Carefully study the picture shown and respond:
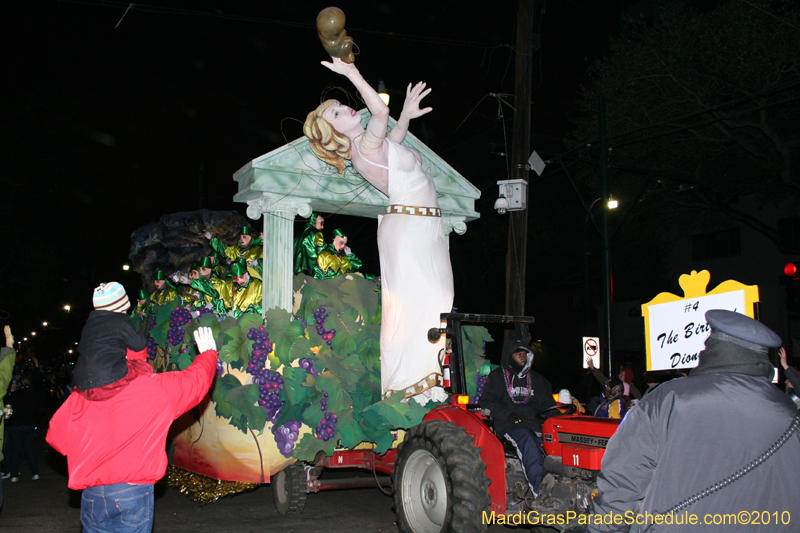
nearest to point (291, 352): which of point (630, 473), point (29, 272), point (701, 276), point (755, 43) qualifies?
point (701, 276)

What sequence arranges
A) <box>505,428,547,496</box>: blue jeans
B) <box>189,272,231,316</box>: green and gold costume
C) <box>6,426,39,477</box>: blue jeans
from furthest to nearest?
<box>6,426,39,477</box>: blue jeans < <box>189,272,231,316</box>: green and gold costume < <box>505,428,547,496</box>: blue jeans


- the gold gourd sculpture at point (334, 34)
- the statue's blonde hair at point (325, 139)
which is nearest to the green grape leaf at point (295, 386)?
the statue's blonde hair at point (325, 139)

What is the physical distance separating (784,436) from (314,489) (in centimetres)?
517

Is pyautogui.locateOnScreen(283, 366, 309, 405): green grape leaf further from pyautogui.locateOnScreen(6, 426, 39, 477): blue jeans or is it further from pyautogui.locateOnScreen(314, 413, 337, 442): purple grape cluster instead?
pyautogui.locateOnScreen(6, 426, 39, 477): blue jeans

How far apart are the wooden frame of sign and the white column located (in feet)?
12.5

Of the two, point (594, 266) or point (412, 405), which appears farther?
point (594, 266)

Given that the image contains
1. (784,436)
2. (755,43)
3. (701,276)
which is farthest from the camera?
(755,43)

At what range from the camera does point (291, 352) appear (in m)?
6.20

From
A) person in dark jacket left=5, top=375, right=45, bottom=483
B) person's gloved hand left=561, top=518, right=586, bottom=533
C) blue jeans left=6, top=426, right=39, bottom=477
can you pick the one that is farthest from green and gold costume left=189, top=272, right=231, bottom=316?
blue jeans left=6, top=426, right=39, bottom=477

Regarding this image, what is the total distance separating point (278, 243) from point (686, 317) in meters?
4.26

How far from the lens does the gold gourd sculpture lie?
19.1 feet

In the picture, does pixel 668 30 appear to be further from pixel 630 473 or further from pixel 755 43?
pixel 630 473

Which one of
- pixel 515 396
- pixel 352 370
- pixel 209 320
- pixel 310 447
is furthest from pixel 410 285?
pixel 209 320

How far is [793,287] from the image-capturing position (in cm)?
751
